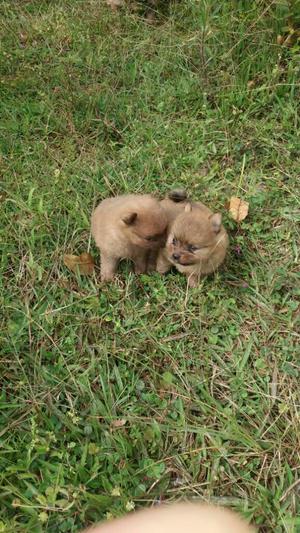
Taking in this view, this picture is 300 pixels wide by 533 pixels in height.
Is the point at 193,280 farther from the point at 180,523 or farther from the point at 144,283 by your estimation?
the point at 180,523

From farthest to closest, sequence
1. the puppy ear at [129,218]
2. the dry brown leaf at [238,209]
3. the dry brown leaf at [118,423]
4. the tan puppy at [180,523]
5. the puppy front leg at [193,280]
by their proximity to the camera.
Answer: the dry brown leaf at [238,209]
the puppy front leg at [193,280]
the puppy ear at [129,218]
the dry brown leaf at [118,423]
the tan puppy at [180,523]

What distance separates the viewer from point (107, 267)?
12.6 feet

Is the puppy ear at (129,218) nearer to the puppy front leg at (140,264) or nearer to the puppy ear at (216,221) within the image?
the puppy front leg at (140,264)

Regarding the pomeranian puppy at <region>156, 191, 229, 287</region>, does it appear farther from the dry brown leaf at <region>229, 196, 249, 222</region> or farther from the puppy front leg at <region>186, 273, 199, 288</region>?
the dry brown leaf at <region>229, 196, 249, 222</region>

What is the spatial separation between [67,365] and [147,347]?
564mm

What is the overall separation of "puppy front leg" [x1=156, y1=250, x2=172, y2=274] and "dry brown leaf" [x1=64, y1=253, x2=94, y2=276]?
1.69ft

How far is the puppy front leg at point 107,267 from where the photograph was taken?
383cm

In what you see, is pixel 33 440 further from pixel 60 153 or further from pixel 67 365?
pixel 60 153

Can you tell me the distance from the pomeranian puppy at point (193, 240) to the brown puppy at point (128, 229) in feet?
0.34

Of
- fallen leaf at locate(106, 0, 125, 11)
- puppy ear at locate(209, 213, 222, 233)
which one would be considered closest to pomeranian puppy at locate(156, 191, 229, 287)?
puppy ear at locate(209, 213, 222, 233)

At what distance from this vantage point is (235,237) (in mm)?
4004

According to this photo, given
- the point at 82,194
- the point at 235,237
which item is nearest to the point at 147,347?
the point at 235,237

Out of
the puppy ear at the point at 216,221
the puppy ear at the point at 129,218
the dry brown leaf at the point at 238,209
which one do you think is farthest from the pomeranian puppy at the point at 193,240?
the dry brown leaf at the point at 238,209

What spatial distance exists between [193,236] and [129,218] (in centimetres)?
46
